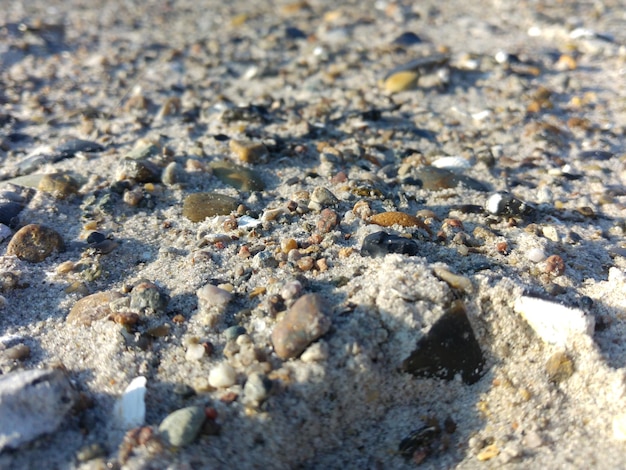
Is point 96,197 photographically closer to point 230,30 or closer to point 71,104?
point 71,104

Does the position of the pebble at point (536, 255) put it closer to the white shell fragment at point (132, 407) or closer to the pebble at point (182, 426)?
the pebble at point (182, 426)

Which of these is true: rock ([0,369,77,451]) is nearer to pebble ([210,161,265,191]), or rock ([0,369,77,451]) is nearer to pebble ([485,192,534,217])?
pebble ([210,161,265,191])

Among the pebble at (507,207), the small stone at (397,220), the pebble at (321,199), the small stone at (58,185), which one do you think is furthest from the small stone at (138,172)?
the pebble at (507,207)

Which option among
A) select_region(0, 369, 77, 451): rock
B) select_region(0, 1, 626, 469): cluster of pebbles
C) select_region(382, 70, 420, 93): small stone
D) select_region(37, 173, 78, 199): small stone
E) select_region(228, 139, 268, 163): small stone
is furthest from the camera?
select_region(382, 70, 420, 93): small stone

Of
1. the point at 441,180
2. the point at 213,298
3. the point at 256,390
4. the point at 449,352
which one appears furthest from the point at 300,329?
the point at 441,180

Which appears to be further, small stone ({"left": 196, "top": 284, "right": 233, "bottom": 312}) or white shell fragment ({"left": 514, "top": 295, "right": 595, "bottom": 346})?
small stone ({"left": 196, "top": 284, "right": 233, "bottom": 312})

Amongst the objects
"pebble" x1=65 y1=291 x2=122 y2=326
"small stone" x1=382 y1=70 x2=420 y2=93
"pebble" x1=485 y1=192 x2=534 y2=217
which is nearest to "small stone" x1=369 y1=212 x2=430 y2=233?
"pebble" x1=485 y1=192 x2=534 y2=217

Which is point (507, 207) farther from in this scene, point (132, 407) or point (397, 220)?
point (132, 407)
